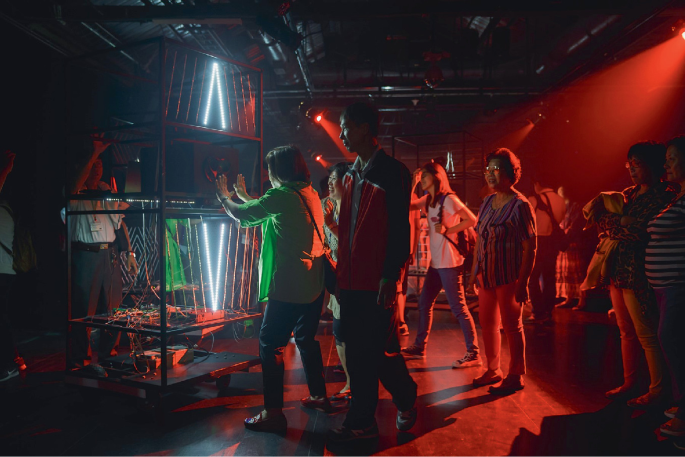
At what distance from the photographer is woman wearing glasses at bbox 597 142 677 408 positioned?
9.23 feet

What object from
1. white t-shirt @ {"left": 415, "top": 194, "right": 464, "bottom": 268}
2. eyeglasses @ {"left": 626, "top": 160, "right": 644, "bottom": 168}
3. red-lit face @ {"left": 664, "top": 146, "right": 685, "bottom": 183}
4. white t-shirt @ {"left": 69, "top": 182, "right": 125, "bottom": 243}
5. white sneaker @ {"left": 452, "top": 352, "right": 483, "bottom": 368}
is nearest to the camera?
red-lit face @ {"left": 664, "top": 146, "right": 685, "bottom": 183}

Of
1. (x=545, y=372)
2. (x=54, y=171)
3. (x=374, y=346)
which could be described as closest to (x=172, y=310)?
(x=374, y=346)

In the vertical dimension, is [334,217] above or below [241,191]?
below

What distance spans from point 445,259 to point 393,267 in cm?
198

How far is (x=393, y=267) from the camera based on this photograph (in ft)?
7.14

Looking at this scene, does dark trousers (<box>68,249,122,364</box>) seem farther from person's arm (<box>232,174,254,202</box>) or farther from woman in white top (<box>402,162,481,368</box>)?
woman in white top (<box>402,162,481,368</box>)

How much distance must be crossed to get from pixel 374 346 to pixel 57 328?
5.02 m

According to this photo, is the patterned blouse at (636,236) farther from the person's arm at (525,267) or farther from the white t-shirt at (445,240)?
the white t-shirt at (445,240)

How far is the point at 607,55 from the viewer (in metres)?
6.09

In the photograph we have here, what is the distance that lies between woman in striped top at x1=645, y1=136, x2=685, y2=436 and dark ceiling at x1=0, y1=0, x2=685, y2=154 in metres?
3.01

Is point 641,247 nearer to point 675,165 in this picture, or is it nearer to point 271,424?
point 675,165

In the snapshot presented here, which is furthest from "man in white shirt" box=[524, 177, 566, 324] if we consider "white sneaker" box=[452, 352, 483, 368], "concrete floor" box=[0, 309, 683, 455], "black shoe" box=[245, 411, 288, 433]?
"black shoe" box=[245, 411, 288, 433]

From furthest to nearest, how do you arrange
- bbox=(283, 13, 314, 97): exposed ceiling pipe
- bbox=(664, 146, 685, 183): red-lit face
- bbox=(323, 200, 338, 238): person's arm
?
bbox=(283, 13, 314, 97): exposed ceiling pipe
bbox=(323, 200, 338, 238): person's arm
bbox=(664, 146, 685, 183): red-lit face

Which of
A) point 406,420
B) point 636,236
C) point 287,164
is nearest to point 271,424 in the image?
point 406,420
